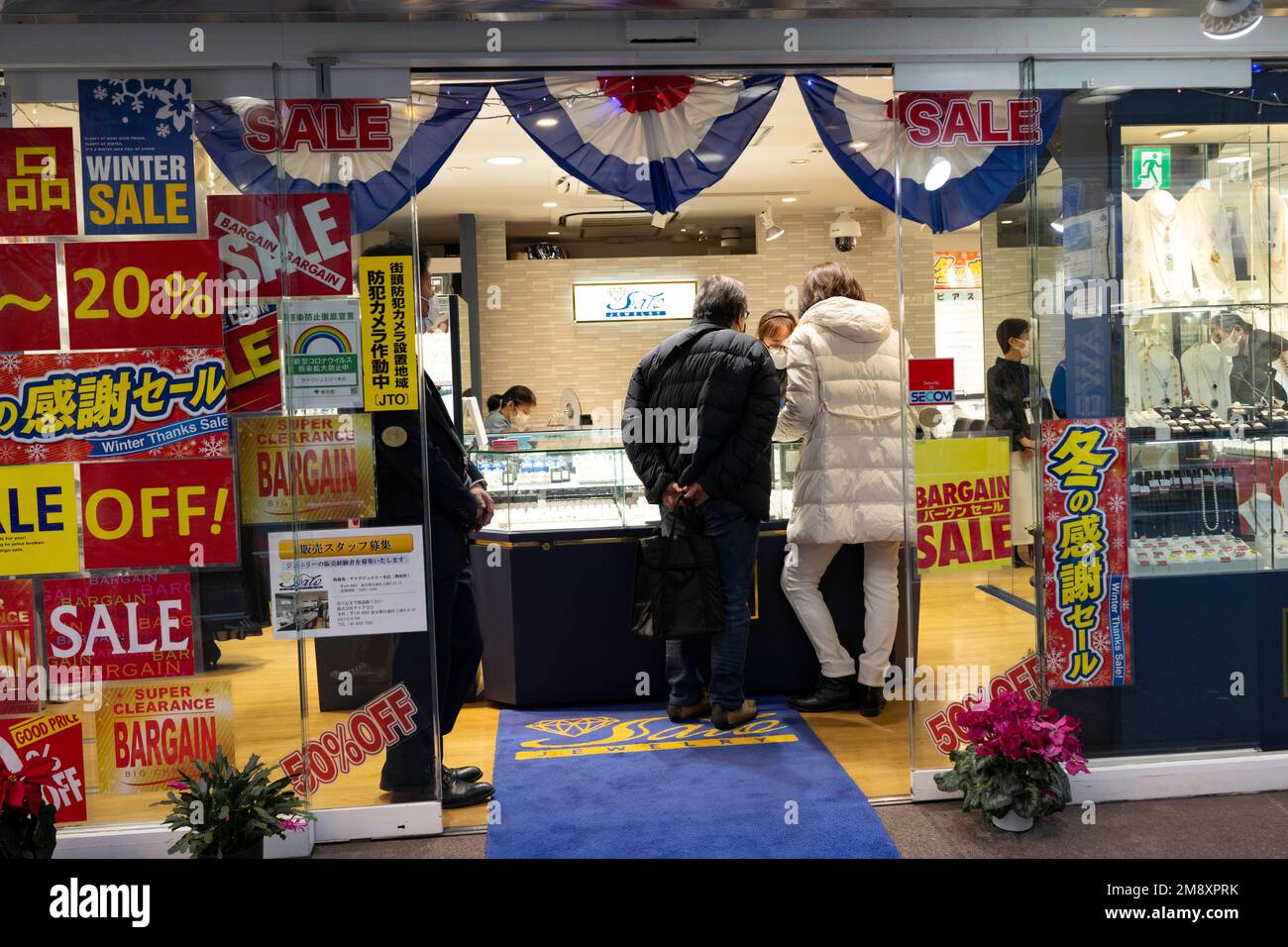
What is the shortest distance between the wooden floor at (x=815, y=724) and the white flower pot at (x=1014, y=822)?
0.32m

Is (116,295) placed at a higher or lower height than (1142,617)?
A: higher

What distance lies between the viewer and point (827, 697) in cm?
471

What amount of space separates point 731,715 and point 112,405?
251 centimetres

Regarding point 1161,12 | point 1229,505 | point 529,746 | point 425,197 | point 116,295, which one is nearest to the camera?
point 116,295

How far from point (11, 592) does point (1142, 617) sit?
359 centimetres

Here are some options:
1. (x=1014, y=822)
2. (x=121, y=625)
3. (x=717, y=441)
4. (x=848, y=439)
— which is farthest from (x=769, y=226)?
(x=121, y=625)

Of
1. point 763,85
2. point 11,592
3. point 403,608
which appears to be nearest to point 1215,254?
point 763,85

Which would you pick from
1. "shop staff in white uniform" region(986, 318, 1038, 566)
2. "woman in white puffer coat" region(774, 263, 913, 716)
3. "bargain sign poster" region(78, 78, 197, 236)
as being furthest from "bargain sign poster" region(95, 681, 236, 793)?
"shop staff in white uniform" region(986, 318, 1038, 566)

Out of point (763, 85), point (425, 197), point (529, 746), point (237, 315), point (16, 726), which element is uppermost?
point (425, 197)

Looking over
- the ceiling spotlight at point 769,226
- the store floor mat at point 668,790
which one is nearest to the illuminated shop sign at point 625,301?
the ceiling spotlight at point 769,226

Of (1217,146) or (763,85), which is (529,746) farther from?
(1217,146)

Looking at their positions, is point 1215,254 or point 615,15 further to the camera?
point 1215,254

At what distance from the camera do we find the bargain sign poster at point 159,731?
346 cm

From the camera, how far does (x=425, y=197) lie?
10.9 meters
